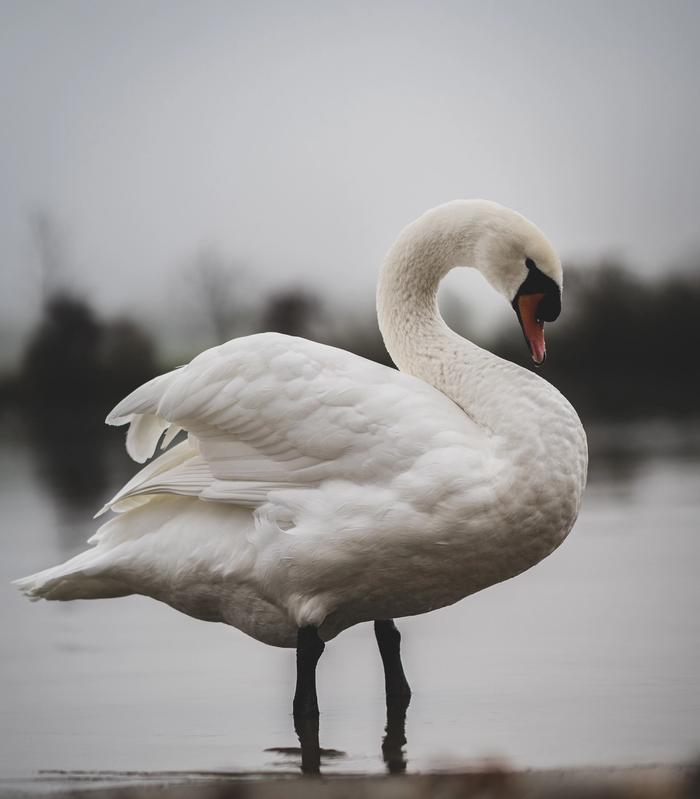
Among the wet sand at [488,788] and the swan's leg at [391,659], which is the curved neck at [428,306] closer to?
the swan's leg at [391,659]

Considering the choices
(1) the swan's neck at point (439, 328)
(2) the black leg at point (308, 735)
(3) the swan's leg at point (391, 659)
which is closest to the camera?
(2) the black leg at point (308, 735)

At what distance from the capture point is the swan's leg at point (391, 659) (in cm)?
334

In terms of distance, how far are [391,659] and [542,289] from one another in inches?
41.2

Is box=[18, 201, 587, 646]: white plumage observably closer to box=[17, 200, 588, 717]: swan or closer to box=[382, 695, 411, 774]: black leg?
box=[17, 200, 588, 717]: swan

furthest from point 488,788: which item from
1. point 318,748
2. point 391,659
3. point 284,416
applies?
point 391,659

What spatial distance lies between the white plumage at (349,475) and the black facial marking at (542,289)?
1 cm

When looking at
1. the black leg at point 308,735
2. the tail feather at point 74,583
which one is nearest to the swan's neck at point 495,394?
the black leg at point 308,735

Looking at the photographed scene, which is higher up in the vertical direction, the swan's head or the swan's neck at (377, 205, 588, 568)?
the swan's head

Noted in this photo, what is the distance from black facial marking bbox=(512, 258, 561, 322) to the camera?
3.13 meters

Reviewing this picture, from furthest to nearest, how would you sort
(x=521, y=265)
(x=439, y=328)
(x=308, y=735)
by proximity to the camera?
(x=439, y=328)
(x=521, y=265)
(x=308, y=735)

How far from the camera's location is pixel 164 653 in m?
4.22

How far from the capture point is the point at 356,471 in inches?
113

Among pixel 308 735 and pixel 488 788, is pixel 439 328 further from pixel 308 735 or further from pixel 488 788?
pixel 488 788

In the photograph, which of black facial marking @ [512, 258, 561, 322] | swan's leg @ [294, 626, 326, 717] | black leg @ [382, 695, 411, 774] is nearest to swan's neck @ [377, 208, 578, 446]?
black facial marking @ [512, 258, 561, 322]
